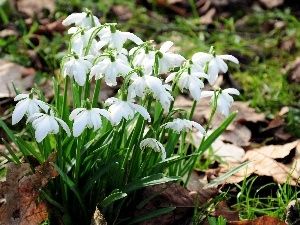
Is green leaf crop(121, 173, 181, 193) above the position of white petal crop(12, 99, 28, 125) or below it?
below

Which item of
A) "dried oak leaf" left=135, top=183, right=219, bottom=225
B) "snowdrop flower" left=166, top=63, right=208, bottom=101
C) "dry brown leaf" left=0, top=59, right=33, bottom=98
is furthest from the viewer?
"dry brown leaf" left=0, top=59, right=33, bottom=98

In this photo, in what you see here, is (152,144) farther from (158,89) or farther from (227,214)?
(227,214)

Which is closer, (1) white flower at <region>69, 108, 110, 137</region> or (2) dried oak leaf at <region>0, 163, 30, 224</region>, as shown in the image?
(1) white flower at <region>69, 108, 110, 137</region>

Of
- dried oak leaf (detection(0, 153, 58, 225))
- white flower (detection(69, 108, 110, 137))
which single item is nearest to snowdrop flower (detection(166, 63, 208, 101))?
white flower (detection(69, 108, 110, 137))

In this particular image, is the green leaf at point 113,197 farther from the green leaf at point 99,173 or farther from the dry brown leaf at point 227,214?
the dry brown leaf at point 227,214

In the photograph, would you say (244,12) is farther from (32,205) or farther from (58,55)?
(32,205)

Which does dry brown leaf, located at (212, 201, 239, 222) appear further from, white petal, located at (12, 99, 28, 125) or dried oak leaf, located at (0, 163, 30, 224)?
white petal, located at (12, 99, 28, 125)

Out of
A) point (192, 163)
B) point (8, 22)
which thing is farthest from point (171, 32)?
point (192, 163)
